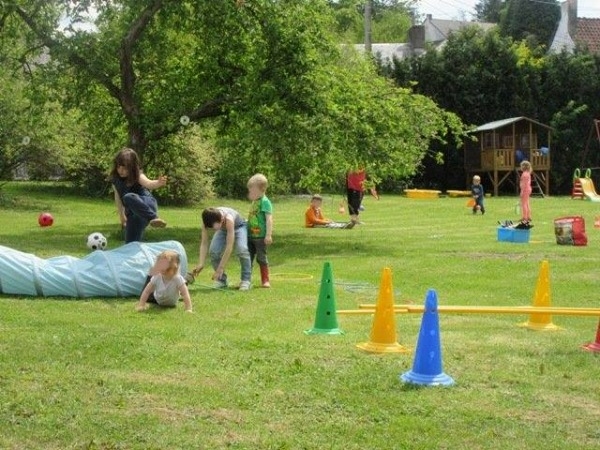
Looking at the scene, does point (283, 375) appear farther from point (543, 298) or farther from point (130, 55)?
point (130, 55)

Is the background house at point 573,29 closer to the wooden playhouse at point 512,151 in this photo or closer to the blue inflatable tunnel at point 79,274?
the wooden playhouse at point 512,151

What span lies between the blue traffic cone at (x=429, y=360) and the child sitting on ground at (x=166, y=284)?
12.1 ft

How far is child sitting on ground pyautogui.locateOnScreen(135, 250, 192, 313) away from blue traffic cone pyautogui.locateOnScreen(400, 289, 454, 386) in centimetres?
368

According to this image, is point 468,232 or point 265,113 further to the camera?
point 468,232

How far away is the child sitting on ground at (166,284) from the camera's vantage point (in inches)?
403

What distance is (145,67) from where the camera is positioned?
839 inches

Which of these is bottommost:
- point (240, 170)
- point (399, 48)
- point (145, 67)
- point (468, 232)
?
point (468, 232)

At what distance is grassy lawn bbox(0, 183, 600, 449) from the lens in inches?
223

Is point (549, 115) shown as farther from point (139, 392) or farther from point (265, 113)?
point (139, 392)

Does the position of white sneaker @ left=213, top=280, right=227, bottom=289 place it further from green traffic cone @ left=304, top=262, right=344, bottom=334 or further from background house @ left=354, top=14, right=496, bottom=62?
background house @ left=354, top=14, right=496, bottom=62

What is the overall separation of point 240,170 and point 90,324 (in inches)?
491

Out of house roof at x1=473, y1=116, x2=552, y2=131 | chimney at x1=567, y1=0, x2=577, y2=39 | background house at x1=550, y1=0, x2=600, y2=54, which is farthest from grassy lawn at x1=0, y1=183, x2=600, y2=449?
chimney at x1=567, y1=0, x2=577, y2=39

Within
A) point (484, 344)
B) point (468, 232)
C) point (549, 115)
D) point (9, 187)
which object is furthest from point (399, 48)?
point (484, 344)

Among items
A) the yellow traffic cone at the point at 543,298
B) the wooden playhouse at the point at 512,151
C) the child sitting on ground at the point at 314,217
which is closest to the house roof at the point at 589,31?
the wooden playhouse at the point at 512,151
